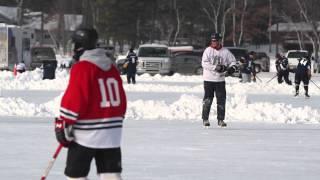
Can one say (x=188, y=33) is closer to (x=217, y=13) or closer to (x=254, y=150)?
(x=217, y=13)

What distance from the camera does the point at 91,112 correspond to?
15.7 feet

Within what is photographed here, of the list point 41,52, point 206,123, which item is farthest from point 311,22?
Answer: point 206,123

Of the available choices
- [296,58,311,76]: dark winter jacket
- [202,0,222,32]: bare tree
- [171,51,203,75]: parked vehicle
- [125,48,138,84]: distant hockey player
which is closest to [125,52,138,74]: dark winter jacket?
[125,48,138,84]: distant hockey player

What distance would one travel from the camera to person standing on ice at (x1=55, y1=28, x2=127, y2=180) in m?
4.70

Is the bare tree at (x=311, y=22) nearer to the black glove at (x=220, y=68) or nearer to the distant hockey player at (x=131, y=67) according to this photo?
the distant hockey player at (x=131, y=67)

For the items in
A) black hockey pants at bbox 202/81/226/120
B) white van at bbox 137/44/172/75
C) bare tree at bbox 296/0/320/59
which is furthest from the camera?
bare tree at bbox 296/0/320/59

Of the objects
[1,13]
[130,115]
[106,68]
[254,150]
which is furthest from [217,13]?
[106,68]

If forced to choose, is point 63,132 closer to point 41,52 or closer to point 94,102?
point 94,102

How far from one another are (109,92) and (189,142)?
5.61 m

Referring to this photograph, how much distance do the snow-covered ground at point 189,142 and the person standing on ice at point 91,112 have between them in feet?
7.48

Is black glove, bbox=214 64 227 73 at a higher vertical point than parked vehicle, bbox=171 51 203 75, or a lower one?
higher

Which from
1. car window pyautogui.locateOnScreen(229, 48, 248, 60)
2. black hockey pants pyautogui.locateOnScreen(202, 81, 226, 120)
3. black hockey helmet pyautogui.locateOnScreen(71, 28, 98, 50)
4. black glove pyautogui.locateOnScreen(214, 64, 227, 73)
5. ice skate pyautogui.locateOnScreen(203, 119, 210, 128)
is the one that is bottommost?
ice skate pyautogui.locateOnScreen(203, 119, 210, 128)

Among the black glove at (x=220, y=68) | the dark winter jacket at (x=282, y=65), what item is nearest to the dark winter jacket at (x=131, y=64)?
the dark winter jacket at (x=282, y=65)

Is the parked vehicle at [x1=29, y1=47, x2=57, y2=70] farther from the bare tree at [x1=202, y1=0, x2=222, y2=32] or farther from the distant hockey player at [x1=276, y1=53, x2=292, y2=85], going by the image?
the bare tree at [x1=202, y1=0, x2=222, y2=32]
